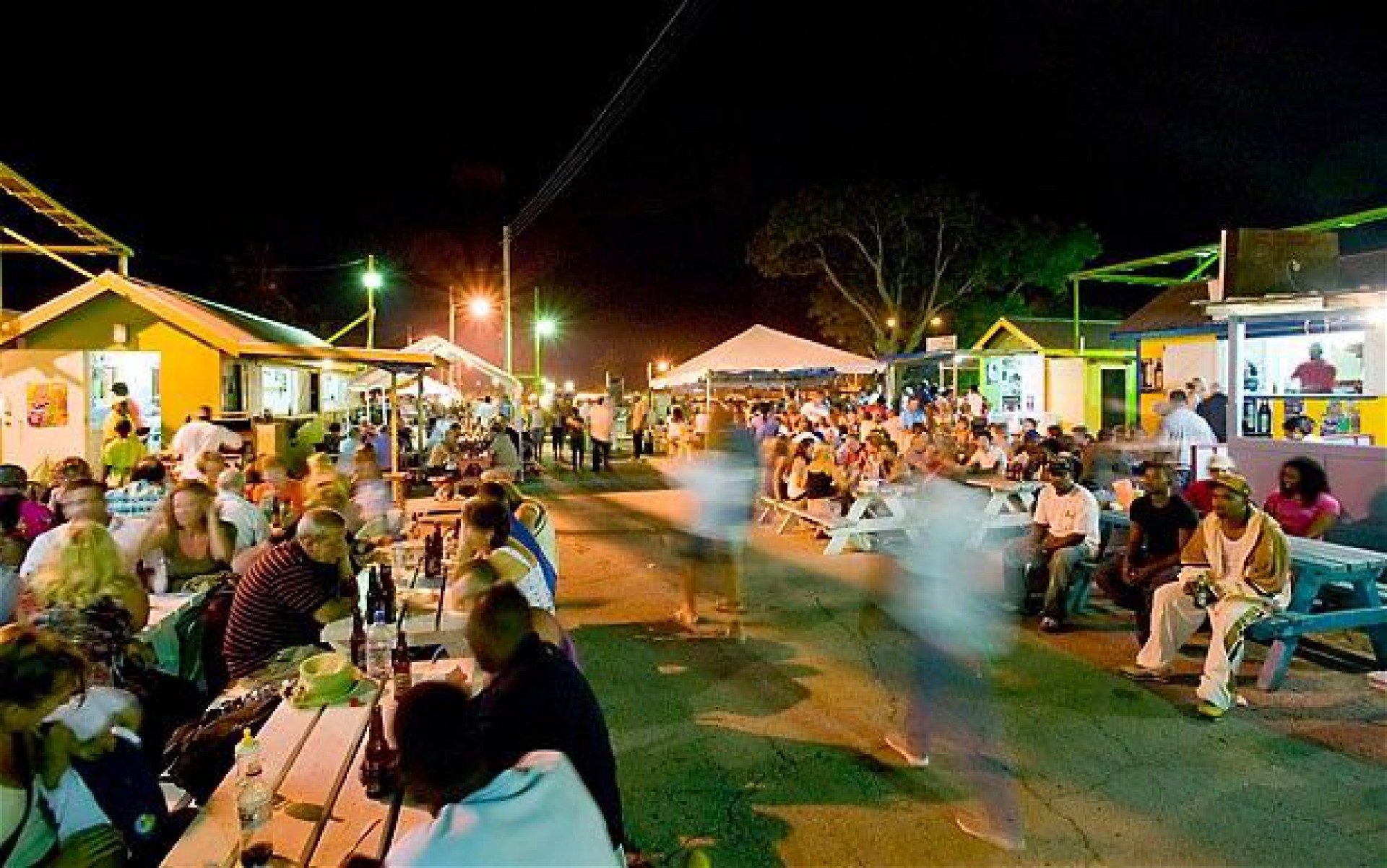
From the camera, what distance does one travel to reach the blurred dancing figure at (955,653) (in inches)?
164

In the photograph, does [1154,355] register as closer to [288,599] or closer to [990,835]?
[990,835]

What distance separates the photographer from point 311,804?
2.92 m

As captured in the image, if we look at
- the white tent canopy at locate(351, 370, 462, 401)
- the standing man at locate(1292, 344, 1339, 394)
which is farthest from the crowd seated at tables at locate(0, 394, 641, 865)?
the white tent canopy at locate(351, 370, 462, 401)

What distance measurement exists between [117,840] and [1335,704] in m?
6.27

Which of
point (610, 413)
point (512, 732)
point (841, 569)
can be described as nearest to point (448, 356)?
point (610, 413)

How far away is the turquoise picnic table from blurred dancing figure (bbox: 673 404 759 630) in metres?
3.69

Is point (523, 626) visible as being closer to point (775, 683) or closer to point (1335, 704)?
point (775, 683)

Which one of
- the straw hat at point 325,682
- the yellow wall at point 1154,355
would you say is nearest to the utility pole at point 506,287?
Result: the yellow wall at point 1154,355

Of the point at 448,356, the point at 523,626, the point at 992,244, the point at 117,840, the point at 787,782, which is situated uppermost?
the point at 992,244

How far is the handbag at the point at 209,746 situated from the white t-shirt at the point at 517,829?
74.1 inches

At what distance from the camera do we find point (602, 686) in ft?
20.3

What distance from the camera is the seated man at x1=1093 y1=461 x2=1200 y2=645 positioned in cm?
655

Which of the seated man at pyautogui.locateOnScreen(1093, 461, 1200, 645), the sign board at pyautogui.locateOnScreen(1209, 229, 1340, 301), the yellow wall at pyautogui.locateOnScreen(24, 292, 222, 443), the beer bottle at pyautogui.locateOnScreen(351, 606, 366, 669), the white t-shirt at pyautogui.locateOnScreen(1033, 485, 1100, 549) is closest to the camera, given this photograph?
the beer bottle at pyautogui.locateOnScreen(351, 606, 366, 669)

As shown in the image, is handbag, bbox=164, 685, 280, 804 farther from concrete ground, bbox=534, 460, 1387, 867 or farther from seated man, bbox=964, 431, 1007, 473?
seated man, bbox=964, 431, 1007, 473
